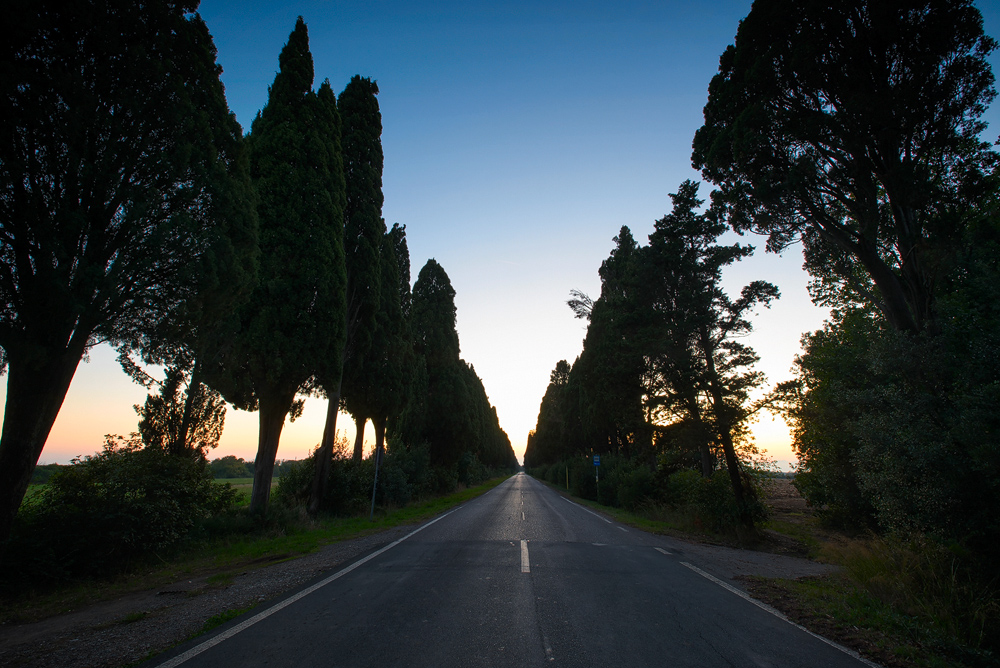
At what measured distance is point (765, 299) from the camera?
13852 mm

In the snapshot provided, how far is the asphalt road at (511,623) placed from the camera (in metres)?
3.59

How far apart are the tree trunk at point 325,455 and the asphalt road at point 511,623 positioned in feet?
32.2

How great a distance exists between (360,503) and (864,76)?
2059 centimetres

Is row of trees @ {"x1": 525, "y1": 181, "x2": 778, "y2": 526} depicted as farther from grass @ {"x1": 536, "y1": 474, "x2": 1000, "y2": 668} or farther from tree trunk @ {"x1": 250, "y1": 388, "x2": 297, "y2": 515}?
tree trunk @ {"x1": 250, "y1": 388, "x2": 297, "y2": 515}

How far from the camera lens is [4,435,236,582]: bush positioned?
6.72 m

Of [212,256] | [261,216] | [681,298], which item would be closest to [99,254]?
[212,256]

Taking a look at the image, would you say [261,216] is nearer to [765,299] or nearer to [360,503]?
[360,503]

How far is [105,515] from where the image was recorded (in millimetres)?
7508

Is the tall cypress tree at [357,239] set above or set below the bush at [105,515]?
above

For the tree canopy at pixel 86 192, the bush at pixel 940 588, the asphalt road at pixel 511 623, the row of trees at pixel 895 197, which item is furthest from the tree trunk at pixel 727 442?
the tree canopy at pixel 86 192

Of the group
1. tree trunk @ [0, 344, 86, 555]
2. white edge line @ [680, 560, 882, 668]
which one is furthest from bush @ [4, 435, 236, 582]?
white edge line @ [680, 560, 882, 668]

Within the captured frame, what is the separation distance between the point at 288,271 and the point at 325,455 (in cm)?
793

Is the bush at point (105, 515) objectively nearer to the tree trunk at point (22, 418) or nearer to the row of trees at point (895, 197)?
the tree trunk at point (22, 418)

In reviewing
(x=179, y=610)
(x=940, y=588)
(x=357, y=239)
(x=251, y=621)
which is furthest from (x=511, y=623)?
(x=357, y=239)
